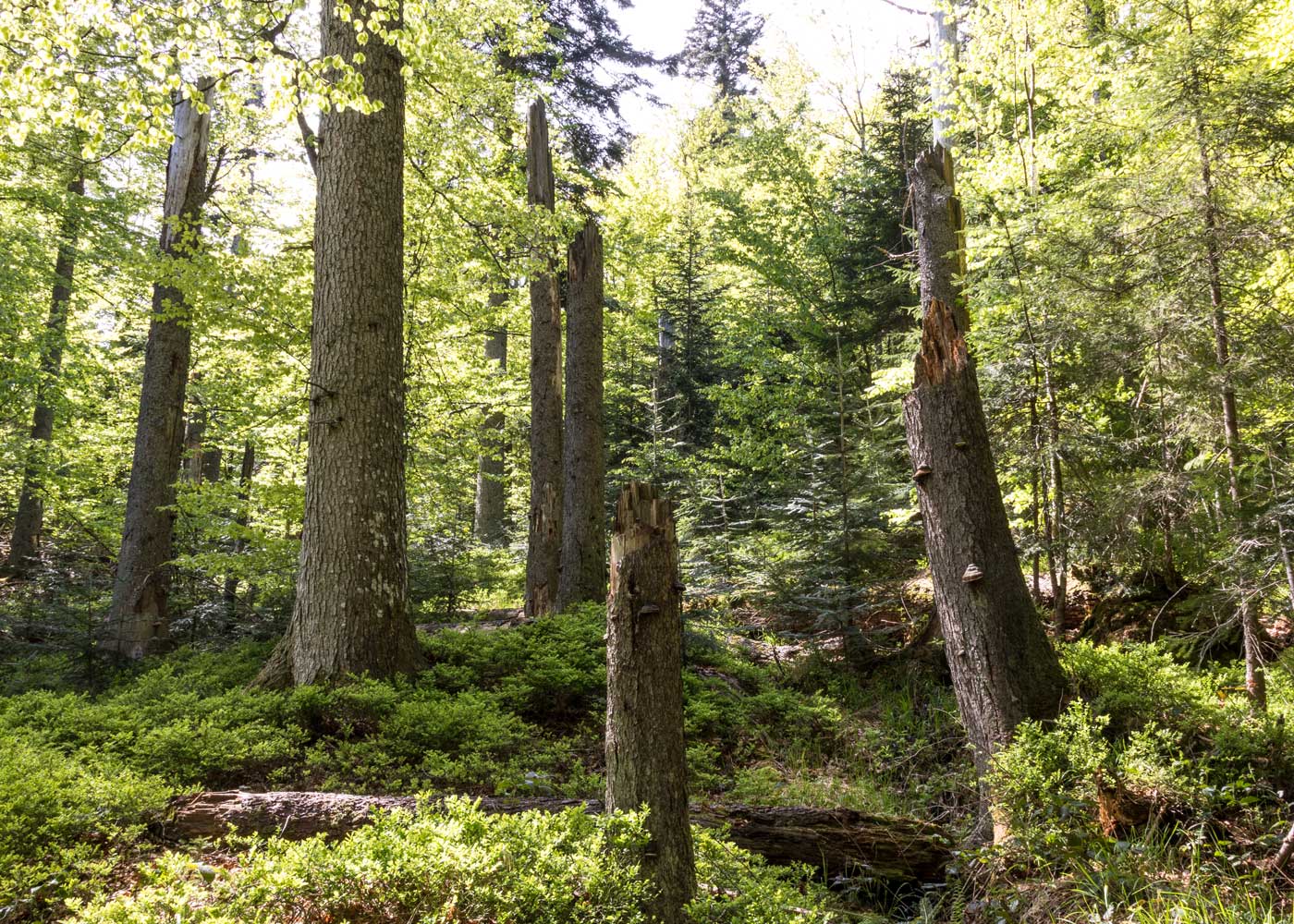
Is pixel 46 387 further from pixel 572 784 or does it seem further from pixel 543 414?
pixel 572 784

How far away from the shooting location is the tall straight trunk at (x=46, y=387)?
13.3m

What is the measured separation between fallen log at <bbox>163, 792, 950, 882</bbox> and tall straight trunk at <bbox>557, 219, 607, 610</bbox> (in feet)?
19.5

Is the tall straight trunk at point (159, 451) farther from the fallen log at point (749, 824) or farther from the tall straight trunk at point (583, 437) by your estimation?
the fallen log at point (749, 824)

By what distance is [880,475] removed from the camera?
9375mm

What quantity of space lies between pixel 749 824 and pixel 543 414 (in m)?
7.83

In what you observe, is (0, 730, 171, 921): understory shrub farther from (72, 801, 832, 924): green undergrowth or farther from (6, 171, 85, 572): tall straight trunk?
(6, 171, 85, 572): tall straight trunk

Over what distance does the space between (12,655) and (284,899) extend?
9.15m

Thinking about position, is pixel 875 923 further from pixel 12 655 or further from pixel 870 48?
pixel 870 48

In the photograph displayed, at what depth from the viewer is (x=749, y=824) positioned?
4.36 metres

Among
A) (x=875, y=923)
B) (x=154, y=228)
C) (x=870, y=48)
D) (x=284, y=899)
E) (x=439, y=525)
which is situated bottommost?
(x=875, y=923)

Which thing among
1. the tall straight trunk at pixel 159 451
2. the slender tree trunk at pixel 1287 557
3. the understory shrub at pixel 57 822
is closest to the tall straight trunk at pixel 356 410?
the understory shrub at pixel 57 822

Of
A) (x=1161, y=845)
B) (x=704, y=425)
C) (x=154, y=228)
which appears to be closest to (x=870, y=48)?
(x=704, y=425)

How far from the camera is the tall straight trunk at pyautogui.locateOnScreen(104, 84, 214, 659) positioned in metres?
9.05

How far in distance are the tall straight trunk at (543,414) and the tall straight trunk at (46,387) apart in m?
7.97
